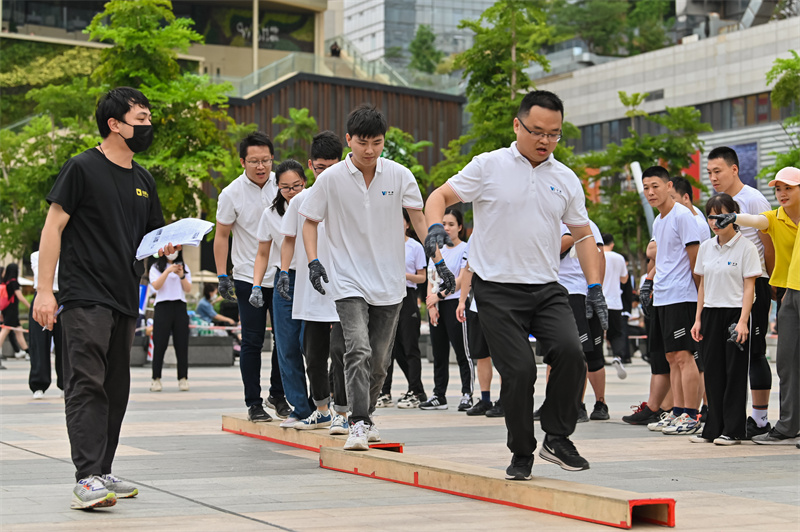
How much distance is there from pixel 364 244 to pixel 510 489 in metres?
2.22

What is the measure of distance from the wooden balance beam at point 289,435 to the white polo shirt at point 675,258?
3.15 metres

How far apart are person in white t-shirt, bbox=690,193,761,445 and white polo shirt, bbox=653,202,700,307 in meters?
0.55

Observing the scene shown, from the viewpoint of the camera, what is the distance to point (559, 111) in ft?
19.9

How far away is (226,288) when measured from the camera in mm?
8891

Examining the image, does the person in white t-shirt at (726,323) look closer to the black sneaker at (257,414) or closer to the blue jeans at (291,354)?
the blue jeans at (291,354)

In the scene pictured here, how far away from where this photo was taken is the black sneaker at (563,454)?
5.82 meters

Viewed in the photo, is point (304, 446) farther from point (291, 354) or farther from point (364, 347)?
point (364, 347)

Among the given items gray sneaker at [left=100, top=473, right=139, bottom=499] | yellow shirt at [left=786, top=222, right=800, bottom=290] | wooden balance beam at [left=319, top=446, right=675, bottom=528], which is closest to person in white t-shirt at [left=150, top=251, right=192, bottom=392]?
wooden balance beam at [left=319, top=446, right=675, bottom=528]

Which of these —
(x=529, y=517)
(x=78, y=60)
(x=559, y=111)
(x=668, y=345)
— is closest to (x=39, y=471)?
(x=529, y=517)


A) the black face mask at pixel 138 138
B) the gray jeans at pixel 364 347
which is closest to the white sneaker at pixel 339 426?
the gray jeans at pixel 364 347

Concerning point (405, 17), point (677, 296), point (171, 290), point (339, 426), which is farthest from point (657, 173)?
point (405, 17)

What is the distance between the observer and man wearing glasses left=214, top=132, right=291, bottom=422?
9141mm

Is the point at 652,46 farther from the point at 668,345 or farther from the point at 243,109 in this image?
the point at 668,345

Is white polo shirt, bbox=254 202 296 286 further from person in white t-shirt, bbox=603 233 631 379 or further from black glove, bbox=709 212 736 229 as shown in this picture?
person in white t-shirt, bbox=603 233 631 379
